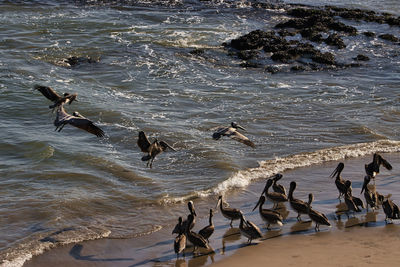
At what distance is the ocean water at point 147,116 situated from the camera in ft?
42.0

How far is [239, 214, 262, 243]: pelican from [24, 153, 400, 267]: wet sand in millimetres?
163

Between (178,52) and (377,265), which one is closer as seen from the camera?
(377,265)

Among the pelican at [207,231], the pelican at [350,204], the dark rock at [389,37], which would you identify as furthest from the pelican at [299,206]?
the dark rock at [389,37]

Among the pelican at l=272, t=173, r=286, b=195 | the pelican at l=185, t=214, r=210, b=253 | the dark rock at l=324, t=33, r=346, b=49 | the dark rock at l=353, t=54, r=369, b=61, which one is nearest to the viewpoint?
the pelican at l=185, t=214, r=210, b=253

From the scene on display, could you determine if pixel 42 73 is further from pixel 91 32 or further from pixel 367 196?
pixel 367 196

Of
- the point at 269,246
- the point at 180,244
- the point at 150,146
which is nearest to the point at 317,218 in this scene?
the point at 269,246

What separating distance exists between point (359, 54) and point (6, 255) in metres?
20.5

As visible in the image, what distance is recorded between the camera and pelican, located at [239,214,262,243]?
34.9 feet

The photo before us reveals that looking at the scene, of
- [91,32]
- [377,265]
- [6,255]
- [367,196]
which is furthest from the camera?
[91,32]

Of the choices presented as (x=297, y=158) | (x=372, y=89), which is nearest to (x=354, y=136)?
(x=297, y=158)

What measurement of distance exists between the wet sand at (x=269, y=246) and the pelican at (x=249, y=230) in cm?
16

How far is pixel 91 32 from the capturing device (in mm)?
28500

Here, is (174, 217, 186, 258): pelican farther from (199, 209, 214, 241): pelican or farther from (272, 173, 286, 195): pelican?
→ (272, 173, 286, 195): pelican

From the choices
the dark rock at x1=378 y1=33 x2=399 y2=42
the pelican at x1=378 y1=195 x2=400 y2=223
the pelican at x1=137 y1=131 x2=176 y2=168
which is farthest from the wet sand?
the dark rock at x1=378 y1=33 x2=399 y2=42
